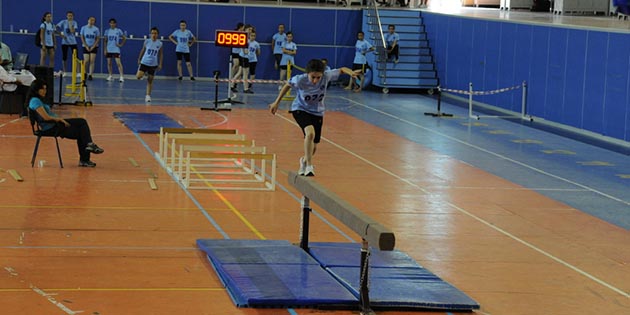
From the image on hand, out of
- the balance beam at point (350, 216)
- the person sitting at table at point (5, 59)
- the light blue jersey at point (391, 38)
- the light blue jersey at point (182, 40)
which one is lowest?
the balance beam at point (350, 216)

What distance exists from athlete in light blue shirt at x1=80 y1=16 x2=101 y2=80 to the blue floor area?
816mm

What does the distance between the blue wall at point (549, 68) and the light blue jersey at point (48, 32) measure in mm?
14102

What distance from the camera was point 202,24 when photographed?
41.1 m

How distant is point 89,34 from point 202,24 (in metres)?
4.59

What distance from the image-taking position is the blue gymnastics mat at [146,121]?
2405 centimetres

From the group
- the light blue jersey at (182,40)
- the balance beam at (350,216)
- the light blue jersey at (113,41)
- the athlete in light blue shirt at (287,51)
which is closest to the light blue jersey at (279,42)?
the athlete in light blue shirt at (287,51)

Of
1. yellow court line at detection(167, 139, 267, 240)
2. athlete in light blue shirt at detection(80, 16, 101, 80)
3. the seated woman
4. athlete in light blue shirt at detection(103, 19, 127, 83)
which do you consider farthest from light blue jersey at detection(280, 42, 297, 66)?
yellow court line at detection(167, 139, 267, 240)

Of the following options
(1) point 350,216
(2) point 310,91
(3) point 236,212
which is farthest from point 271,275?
(2) point 310,91

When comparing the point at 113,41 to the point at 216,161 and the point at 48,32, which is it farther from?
the point at 216,161

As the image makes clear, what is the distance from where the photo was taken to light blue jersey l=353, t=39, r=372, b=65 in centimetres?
3884

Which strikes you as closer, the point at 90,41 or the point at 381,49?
the point at 90,41

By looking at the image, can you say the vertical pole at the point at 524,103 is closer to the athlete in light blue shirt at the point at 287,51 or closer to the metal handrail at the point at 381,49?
the metal handrail at the point at 381,49

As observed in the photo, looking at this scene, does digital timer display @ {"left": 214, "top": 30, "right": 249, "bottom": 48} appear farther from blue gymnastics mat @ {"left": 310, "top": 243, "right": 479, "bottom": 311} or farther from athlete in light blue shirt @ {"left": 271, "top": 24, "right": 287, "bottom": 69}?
blue gymnastics mat @ {"left": 310, "top": 243, "right": 479, "bottom": 311}

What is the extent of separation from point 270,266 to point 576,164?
1216 cm
